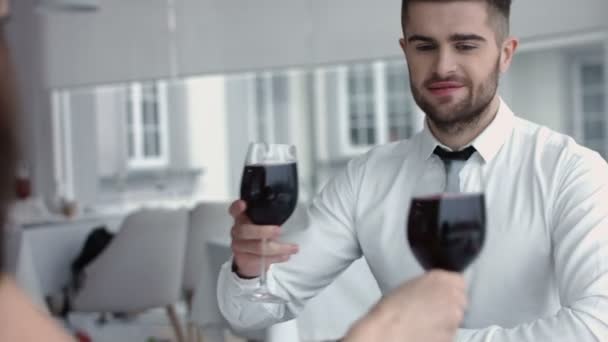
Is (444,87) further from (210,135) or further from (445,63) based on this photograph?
(210,135)

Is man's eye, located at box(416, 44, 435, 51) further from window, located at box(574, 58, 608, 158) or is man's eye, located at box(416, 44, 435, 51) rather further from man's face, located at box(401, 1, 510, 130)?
window, located at box(574, 58, 608, 158)

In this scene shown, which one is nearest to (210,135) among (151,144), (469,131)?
(151,144)

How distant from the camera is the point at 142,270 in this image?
4.78 m

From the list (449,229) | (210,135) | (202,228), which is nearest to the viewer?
(449,229)

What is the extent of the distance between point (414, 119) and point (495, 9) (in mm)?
8890

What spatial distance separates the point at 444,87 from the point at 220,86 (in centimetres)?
886

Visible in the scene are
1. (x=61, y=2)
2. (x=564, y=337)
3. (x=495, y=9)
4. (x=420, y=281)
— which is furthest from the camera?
(x=61, y=2)

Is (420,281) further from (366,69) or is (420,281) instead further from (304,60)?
(366,69)

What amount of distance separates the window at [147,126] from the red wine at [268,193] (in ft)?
23.6

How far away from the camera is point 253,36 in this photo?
6086 mm

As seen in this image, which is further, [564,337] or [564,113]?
[564,113]

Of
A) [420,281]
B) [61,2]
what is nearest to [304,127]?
[61,2]

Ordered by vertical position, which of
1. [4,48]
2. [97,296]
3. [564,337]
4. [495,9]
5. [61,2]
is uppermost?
[61,2]

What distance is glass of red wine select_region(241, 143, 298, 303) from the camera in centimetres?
148
